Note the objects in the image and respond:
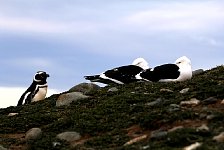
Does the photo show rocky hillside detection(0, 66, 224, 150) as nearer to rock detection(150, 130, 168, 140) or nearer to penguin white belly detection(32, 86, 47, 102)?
rock detection(150, 130, 168, 140)

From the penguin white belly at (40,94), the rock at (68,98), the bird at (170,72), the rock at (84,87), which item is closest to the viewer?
the rock at (68,98)

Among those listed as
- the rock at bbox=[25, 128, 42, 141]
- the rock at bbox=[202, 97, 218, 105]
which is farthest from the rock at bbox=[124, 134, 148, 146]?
the rock at bbox=[25, 128, 42, 141]

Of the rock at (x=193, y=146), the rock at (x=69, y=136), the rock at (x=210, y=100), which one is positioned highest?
the rock at (x=210, y=100)

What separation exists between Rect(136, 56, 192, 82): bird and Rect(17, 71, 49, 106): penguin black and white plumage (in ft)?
19.0

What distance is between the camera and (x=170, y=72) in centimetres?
2139

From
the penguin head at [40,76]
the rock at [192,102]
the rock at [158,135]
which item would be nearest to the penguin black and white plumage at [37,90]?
the penguin head at [40,76]

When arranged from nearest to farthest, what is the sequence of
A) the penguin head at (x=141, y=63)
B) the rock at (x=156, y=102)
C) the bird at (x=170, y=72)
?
the rock at (x=156, y=102)
the bird at (x=170, y=72)
the penguin head at (x=141, y=63)

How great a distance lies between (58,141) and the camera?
524 inches

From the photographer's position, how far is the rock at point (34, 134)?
565 inches

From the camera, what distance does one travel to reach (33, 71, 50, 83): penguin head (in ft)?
88.2

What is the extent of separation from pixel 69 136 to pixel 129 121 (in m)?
1.30

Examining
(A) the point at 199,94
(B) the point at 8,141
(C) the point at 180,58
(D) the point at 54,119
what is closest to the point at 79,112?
(D) the point at 54,119

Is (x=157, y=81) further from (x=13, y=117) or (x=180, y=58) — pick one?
(x=13, y=117)

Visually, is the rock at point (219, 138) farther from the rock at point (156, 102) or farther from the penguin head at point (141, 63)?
the penguin head at point (141, 63)
